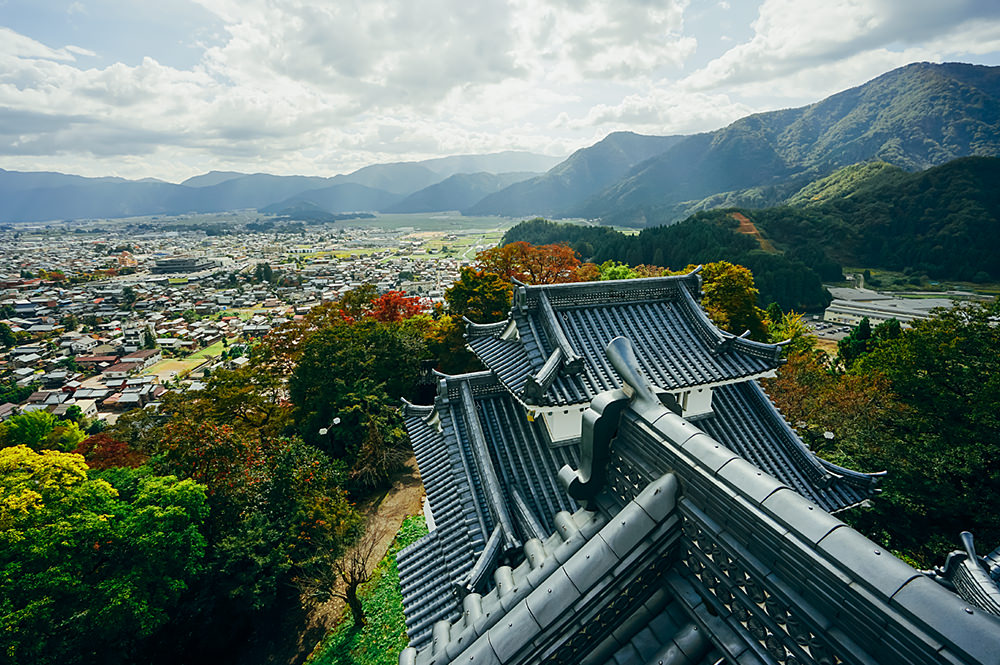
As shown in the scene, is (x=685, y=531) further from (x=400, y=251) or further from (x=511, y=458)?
(x=400, y=251)

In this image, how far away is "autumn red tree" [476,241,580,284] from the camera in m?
28.7

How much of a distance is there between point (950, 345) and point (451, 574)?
18.3 meters

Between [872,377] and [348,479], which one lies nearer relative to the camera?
[348,479]

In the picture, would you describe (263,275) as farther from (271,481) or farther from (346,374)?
(271,481)

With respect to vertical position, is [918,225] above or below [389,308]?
above

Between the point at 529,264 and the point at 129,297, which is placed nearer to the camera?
the point at 529,264

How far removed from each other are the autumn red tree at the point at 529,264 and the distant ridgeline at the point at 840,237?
38951mm

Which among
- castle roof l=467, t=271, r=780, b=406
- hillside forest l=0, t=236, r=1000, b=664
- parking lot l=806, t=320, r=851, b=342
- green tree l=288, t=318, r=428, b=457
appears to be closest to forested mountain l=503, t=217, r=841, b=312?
parking lot l=806, t=320, r=851, b=342

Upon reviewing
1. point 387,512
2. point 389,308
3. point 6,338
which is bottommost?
point 6,338

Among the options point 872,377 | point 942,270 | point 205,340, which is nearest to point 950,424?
point 872,377

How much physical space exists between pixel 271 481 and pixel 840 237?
367 ft

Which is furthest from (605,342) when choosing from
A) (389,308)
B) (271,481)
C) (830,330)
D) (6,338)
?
(6,338)

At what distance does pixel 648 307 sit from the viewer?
930cm

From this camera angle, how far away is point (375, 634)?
41.8 feet
